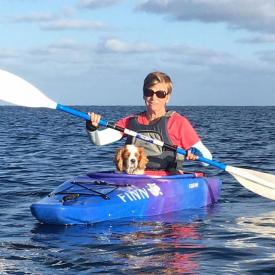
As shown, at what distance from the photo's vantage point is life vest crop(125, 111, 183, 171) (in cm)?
899

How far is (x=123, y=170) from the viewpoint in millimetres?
8664

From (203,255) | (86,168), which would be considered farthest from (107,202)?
(86,168)

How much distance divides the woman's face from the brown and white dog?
682mm

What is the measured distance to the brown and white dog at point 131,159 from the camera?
27.7 feet

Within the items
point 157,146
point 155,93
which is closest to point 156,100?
point 155,93

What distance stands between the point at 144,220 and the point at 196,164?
8407 millimetres

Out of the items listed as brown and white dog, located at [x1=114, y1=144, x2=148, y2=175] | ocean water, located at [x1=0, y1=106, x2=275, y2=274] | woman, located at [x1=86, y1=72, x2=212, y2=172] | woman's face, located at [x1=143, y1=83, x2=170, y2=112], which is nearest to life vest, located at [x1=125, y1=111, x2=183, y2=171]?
woman, located at [x1=86, y1=72, x2=212, y2=172]

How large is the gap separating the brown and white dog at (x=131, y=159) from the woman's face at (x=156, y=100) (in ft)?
2.24

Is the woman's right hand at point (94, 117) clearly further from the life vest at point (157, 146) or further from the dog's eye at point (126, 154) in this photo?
the life vest at point (157, 146)

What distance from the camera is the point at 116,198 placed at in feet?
25.8

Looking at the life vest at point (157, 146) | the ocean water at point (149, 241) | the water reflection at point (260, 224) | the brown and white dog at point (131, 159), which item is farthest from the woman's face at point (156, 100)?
the water reflection at point (260, 224)

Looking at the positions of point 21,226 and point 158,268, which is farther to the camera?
point 21,226

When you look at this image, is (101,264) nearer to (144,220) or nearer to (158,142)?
(144,220)

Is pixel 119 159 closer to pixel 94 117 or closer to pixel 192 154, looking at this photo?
pixel 94 117
